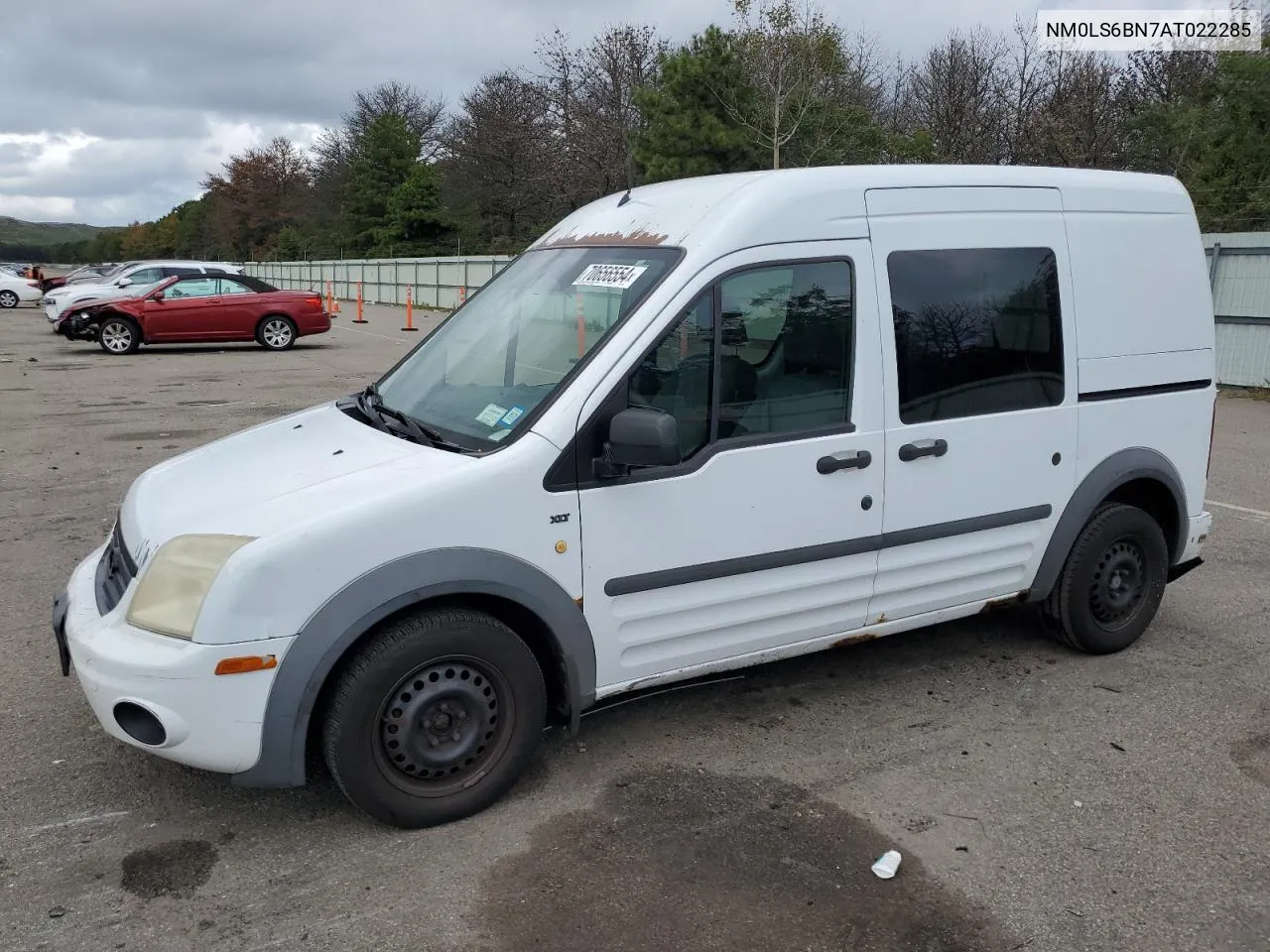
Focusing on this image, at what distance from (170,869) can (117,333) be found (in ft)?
59.9

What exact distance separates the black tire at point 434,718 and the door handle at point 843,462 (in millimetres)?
1252

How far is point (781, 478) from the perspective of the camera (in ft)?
12.2

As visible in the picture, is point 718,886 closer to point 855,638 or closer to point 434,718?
point 434,718

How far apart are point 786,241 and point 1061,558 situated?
1973 millimetres

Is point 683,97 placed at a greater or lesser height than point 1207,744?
greater

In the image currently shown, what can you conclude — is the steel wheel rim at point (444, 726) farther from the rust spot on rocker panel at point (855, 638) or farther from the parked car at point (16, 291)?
the parked car at point (16, 291)

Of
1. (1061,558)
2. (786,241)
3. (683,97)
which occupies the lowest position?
(1061,558)

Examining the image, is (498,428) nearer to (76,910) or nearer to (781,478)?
(781,478)

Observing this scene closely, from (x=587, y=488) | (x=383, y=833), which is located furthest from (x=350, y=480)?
(x=383, y=833)

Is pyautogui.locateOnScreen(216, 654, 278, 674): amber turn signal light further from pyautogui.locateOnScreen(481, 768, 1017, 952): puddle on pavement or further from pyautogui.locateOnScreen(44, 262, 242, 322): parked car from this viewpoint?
pyautogui.locateOnScreen(44, 262, 242, 322): parked car

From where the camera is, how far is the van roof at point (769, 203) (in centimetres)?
369

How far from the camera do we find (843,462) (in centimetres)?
383

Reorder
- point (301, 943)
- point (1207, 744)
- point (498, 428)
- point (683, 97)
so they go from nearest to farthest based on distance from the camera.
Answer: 1. point (301, 943)
2. point (498, 428)
3. point (1207, 744)
4. point (683, 97)

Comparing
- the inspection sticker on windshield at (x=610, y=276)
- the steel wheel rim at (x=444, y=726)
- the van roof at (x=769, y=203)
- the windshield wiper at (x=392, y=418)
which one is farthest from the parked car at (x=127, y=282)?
the steel wheel rim at (x=444, y=726)
